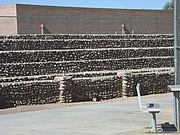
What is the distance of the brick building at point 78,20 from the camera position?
50969 mm

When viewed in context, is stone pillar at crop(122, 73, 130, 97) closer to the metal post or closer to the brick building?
the metal post

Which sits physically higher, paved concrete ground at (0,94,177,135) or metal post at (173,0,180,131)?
metal post at (173,0,180,131)

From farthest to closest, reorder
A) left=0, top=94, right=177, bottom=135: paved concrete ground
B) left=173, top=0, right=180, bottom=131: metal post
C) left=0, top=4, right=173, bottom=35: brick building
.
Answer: left=0, top=4, right=173, bottom=35: brick building, left=0, top=94, right=177, bottom=135: paved concrete ground, left=173, top=0, right=180, bottom=131: metal post

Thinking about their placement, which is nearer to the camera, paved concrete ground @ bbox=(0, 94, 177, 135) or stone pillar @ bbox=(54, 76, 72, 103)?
paved concrete ground @ bbox=(0, 94, 177, 135)

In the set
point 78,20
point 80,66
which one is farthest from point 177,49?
point 78,20

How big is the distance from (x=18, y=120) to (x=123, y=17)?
4340 centimetres

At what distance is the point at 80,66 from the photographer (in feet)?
113

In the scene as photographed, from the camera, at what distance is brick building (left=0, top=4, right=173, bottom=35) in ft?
167

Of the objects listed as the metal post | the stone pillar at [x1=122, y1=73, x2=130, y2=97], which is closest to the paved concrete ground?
the metal post

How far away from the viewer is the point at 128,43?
41656mm

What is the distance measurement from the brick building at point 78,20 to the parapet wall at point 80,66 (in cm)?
1215

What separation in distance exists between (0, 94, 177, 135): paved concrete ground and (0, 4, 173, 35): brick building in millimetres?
32264

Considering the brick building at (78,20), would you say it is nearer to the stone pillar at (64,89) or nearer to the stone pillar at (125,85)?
the stone pillar at (125,85)

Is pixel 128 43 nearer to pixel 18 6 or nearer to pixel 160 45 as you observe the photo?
pixel 160 45
